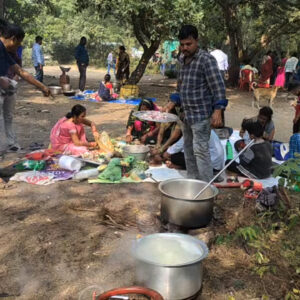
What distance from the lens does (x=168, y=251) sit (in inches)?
101

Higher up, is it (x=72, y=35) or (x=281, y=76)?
(x=72, y=35)

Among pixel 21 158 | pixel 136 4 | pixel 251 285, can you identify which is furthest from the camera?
pixel 136 4

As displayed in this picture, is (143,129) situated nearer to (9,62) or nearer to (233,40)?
(9,62)

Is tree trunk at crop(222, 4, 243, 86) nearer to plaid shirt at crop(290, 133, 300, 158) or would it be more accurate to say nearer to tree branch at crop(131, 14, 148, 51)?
tree branch at crop(131, 14, 148, 51)

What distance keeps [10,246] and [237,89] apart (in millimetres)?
13515

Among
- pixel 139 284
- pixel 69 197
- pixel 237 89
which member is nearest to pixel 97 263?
pixel 139 284

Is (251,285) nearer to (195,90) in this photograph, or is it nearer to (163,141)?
(195,90)

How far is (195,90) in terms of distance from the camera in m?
3.81

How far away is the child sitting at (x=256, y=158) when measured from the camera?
473 cm

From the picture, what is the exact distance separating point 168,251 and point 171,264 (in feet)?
0.76

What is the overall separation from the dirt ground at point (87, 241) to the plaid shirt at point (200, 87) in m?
1.07

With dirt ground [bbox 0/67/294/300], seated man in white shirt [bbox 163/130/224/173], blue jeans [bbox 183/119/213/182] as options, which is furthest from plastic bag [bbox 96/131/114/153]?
blue jeans [bbox 183/119/213/182]

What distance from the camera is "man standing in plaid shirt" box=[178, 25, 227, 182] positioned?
363 cm

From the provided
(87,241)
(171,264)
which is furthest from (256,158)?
(171,264)
